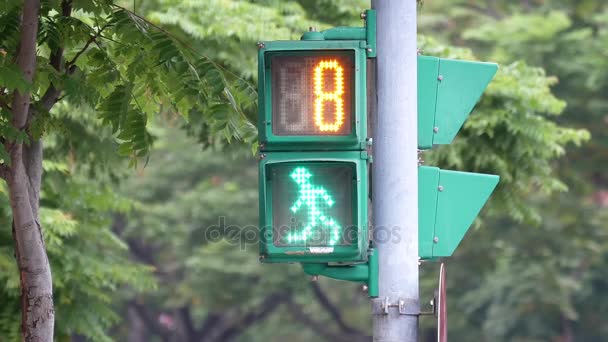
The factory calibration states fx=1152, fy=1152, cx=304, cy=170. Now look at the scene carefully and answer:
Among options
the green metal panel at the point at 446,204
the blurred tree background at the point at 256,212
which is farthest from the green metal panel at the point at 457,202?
the blurred tree background at the point at 256,212

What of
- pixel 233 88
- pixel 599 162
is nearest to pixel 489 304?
pixel 599 162

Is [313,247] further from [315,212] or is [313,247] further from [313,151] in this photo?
[313,151]

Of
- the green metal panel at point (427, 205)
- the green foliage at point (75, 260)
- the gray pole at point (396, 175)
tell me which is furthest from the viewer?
the green foliage at point (75, 260)

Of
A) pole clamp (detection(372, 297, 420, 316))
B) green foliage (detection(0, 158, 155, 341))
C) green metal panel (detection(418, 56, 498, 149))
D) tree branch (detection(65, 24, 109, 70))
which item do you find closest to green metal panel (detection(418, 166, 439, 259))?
green metal panel (detection(418, 56, 498, 149))

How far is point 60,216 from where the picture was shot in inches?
442

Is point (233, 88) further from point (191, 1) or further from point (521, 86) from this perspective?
point (521, 86)

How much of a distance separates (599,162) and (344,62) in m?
19.8

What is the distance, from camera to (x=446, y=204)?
621 cm

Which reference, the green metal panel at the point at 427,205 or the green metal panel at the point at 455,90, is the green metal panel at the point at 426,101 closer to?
the green metal panel at the point at 455,90

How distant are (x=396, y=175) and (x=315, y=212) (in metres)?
0.53

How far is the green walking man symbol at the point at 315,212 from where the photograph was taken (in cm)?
566

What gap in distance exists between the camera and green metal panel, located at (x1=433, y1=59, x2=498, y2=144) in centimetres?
632

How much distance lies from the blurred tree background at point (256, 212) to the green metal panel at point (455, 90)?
535 cm

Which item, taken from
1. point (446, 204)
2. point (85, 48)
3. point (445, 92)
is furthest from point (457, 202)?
point (85, 48)
